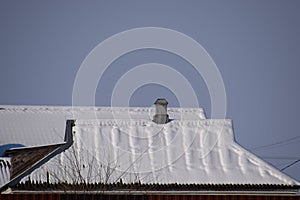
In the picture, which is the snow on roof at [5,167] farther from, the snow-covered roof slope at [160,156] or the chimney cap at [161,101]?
the chimney cap at [161,101]

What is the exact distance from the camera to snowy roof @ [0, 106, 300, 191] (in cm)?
1900

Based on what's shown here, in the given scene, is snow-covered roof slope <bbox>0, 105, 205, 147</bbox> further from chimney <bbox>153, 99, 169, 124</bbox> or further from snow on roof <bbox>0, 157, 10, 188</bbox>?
snow on roof <bbox>0, 157, 10, 188</bbox>

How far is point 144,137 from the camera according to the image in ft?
73.2

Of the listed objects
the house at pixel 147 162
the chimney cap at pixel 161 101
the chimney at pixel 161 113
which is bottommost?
the house at pixel 147 162

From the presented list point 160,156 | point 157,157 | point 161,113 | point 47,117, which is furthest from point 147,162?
point 47,117

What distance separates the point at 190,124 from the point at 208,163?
2.94 metres

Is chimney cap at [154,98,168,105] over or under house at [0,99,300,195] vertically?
over

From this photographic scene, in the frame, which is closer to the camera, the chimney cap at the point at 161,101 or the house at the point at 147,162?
the house at the point at 147,162

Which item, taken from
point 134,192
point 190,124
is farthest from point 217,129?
point 134,192

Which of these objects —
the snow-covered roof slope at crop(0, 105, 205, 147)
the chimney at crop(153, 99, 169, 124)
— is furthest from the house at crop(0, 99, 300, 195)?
the snow-covered roof slope at crop(0, 105, 205, 147)

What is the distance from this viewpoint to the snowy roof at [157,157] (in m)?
19.0

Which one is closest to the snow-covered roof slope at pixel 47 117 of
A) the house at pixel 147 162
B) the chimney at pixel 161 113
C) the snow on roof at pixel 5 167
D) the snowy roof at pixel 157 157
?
the chimney at pixel 161 113

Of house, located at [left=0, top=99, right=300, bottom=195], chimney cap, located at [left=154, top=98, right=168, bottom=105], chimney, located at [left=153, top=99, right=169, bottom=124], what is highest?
chimney cap, located at [left=154, top=98, right=168, bottom=105]

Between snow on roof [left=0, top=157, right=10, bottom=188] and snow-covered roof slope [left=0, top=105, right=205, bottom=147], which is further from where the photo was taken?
snow-covered roof slope [left=0, top=105, right=205, bottom=147]
